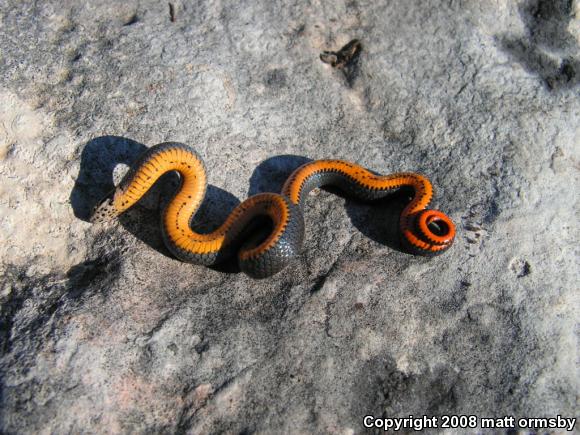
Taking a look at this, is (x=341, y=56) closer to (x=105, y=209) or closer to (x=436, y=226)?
(x=436, y=226)

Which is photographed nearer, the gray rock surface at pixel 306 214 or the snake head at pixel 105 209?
the gray rock surface at pixel 306 214

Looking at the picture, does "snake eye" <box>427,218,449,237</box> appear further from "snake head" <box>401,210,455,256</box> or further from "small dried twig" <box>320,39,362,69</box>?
"small dried twig" <box>320,39,362,69</box>

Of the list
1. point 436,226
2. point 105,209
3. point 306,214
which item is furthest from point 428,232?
point 105,209

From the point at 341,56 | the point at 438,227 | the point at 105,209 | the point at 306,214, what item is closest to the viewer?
the point at 105,209

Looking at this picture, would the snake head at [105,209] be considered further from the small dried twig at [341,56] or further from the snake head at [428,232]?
the small dried twig at [341,56]

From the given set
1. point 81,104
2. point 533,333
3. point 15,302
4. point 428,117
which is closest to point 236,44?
point 81,104

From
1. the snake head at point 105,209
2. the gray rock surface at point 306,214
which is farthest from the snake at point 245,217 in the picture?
the gray rock surface at point 306,214

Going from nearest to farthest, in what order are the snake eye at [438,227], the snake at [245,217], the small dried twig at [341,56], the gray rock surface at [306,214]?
the gray rock surface at [306,214] → the snake at [245,217] → the snake eye at [438,227] → the small dried twig at [341,56]
